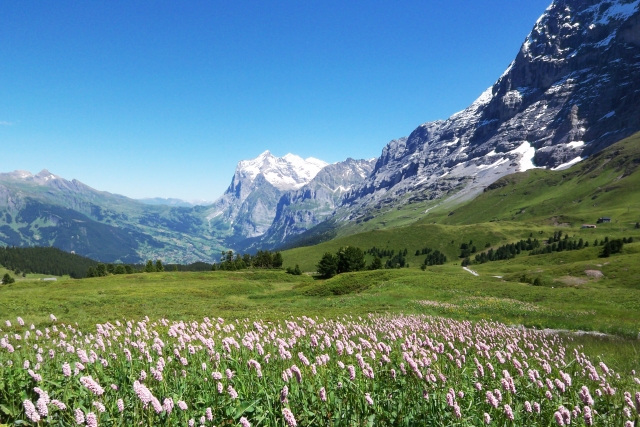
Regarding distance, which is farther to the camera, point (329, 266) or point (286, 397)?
point (329, 266)

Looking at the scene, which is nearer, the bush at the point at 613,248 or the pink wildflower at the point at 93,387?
the pink wildflower at the point at 93,387

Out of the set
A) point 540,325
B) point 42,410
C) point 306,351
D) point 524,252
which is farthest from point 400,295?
point 524,252

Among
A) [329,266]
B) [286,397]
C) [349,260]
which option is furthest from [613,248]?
[286,397]

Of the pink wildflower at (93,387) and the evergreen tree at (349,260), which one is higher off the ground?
the pink wildflower at (93,387)

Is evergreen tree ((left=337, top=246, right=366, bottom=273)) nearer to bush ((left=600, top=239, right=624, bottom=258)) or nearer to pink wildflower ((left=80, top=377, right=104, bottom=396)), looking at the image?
bush ((left=600, top=239, right=624, bottom=258))

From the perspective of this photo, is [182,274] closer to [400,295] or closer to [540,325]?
[400,295]

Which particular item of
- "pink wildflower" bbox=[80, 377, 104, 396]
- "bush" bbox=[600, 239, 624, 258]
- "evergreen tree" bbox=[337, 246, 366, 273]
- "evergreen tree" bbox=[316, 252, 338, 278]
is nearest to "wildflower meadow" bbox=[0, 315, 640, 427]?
"pink wildflower" bbox=[80, 377, 104, 396]

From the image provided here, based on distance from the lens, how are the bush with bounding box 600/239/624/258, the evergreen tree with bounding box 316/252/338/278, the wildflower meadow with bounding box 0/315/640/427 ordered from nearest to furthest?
the wildflower meadow with bounding box 0/315/640/427
the evergreen tree with bounding box 316/252/338/278
the bush with bounding box 600/239/624/258

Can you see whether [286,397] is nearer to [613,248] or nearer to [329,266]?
[329,266]

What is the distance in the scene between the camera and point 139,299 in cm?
4628

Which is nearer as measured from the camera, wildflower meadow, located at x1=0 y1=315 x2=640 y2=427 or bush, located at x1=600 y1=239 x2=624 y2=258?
wildflower meadow, located at x1=0 y1=315 x2=640 y2=427

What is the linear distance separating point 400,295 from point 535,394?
39.4 meters

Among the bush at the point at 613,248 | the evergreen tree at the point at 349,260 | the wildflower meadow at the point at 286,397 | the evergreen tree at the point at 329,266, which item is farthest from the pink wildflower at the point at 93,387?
the bush at the point at 613,248

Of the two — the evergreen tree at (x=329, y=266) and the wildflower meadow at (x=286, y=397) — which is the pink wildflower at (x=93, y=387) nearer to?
the wildflower meadow at (x=286, y=397)
